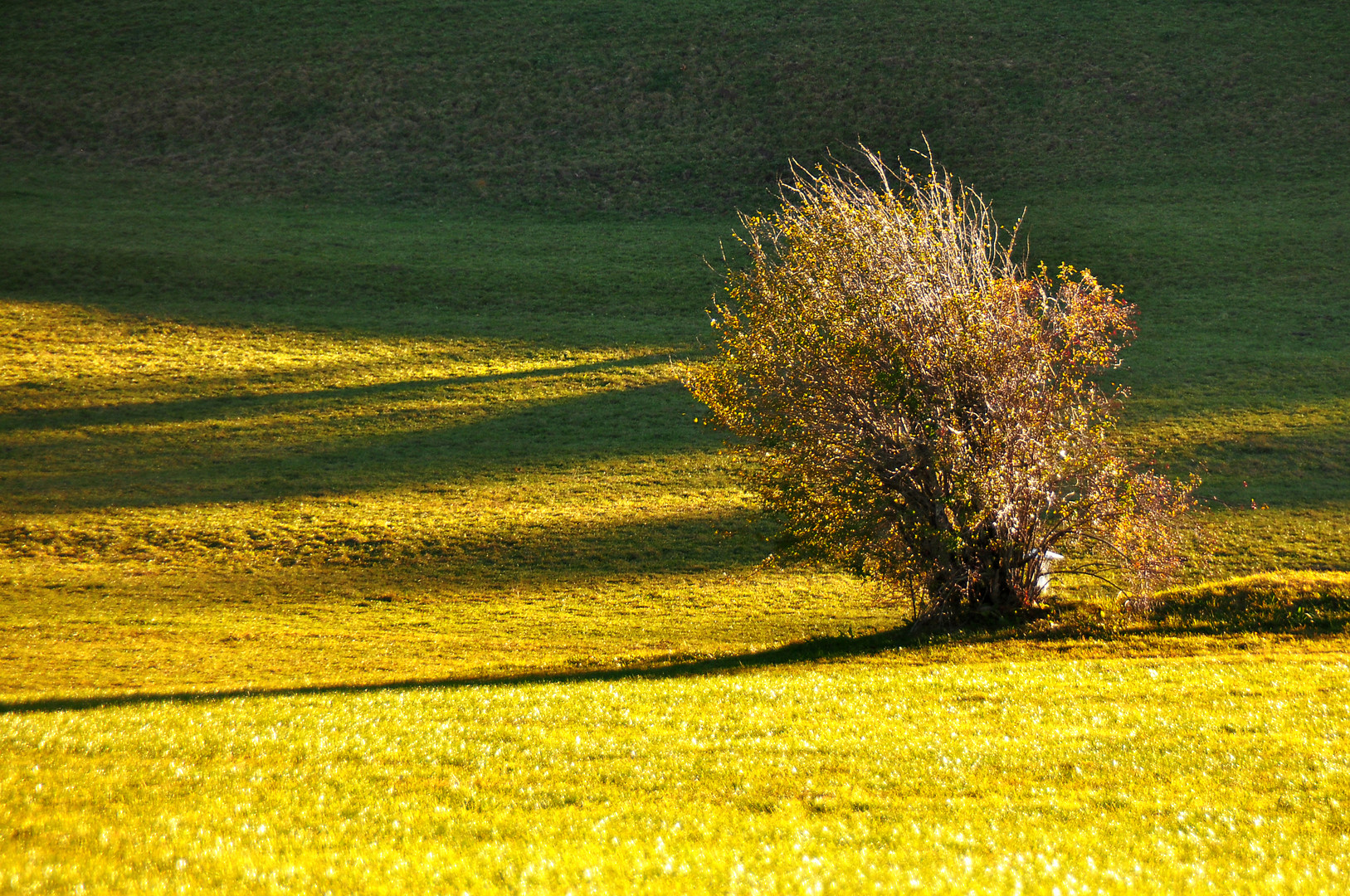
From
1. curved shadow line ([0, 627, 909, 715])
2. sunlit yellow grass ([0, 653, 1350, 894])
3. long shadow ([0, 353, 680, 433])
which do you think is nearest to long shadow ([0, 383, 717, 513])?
long shadow ([0, 353, 680, 433])

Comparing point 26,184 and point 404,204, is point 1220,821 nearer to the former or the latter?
point 404,204

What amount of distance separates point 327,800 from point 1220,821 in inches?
351

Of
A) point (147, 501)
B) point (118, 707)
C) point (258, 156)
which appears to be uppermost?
point (258, 156)

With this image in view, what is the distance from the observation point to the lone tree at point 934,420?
19.2 metres

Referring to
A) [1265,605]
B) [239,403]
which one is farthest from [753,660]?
[239,403]

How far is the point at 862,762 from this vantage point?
10820mm

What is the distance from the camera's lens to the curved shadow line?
16.4m

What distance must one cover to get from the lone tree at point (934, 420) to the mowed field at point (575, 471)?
1.85 meters

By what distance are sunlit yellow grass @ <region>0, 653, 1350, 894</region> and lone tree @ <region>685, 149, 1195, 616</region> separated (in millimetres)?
4837

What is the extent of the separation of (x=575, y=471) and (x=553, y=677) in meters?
18.5

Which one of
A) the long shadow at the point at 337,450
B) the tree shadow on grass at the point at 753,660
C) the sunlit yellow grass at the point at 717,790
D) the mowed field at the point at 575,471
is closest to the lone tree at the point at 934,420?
the tree shadow on grass at the point at 753,660

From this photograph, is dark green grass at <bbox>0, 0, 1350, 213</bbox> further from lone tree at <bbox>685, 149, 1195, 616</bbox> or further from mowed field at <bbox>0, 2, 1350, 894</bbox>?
lone tree at <bbox>685, 149, 1195, 616</bbox>

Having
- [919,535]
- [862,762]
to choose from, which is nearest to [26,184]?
[919,535]

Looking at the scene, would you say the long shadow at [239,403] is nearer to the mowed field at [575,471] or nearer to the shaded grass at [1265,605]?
the mowed field at [575,471]
